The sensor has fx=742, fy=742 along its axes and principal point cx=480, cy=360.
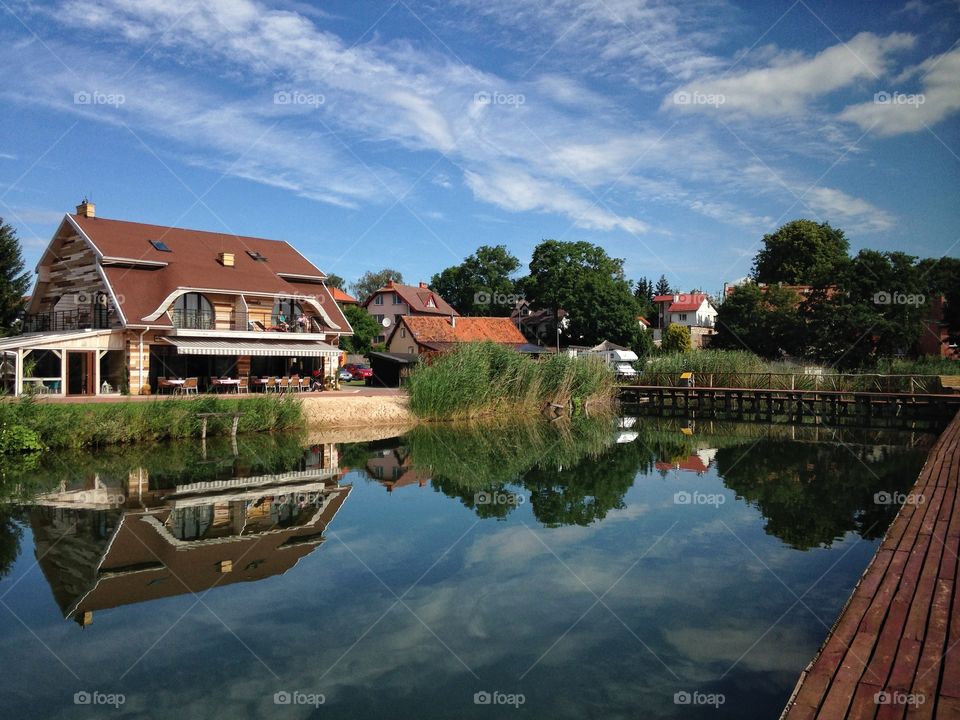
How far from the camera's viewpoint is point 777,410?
3625 cm

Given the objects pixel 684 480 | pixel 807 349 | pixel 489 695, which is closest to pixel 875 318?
pixel 807 349

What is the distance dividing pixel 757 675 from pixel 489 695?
89.1 inches

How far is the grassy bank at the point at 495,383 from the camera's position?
1070 inches

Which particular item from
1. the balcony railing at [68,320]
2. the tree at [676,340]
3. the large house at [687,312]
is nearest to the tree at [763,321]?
the tree at [676,340]

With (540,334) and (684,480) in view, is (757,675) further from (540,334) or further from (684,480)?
(540,334)

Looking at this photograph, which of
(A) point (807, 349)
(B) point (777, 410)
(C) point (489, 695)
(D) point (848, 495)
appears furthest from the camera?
(A) point (807, 349)

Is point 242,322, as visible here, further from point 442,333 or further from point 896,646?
point 896,646
